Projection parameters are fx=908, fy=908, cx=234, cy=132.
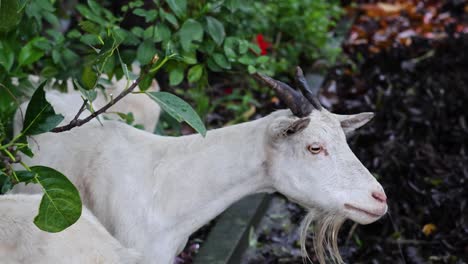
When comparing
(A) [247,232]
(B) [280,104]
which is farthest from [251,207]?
(B) [280,104]

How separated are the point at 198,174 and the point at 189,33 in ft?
3.21

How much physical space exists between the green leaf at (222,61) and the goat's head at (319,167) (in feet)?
3.02

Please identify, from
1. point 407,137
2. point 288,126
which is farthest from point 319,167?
point 407,137

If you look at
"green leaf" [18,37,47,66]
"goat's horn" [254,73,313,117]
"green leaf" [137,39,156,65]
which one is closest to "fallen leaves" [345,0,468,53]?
"green leaf" [137,39,156,65]

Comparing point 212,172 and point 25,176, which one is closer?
point 25,176

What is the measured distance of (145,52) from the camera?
5176 millimetres

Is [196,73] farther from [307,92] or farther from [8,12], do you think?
[8,12]

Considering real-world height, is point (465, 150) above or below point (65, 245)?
below

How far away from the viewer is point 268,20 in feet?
28.6

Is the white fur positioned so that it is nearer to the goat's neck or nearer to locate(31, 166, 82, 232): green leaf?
the goat's neck

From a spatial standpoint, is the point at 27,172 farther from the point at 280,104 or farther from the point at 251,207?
the point at 280,104

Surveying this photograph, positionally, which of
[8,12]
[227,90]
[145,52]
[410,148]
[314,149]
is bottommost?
[227,90]

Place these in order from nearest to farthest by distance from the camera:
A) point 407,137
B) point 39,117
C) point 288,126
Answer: point 39,117 → point 288,126 → point 407,137

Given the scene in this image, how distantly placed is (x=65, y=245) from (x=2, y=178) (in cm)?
86
